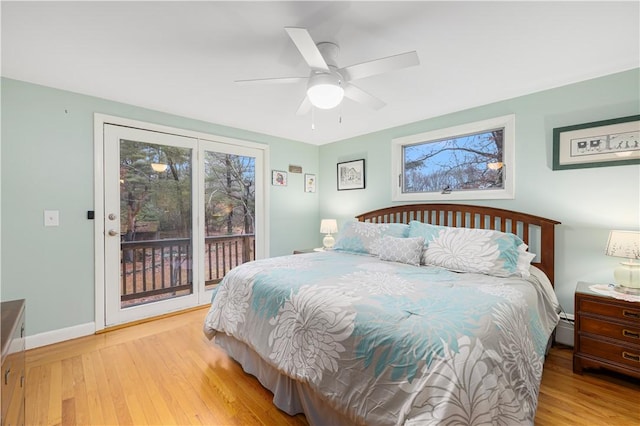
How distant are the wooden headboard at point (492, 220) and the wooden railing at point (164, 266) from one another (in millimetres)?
2240

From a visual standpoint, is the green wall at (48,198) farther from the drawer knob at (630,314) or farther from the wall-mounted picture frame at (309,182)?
the drawer knob at (630,314)

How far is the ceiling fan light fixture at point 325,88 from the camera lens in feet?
5.86

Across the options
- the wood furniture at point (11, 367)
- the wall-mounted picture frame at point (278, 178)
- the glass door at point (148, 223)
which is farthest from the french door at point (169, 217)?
the wood furniture at point (11, 367)

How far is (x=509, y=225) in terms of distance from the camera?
8.77 ft

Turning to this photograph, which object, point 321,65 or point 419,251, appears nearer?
point 321,65

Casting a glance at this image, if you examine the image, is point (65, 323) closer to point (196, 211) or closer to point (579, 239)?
point (196, 211)

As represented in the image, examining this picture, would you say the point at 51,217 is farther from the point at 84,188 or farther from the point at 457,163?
the point at 457,163

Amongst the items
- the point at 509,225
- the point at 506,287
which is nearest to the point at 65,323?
the point at 506,287

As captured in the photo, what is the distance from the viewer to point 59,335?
252cm

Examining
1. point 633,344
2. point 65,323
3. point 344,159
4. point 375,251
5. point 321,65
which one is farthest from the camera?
point 344,159

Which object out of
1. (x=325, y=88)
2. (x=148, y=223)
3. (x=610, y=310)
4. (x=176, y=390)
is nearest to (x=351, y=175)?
(x=325, y=88)

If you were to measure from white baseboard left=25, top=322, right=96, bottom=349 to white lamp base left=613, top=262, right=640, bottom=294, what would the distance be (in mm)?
4398

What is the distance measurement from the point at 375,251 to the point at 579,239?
1685 millimetres

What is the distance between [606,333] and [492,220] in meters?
1.19
